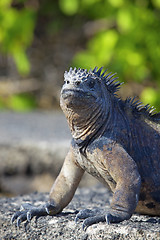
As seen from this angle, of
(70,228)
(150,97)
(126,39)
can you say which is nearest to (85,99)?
(70,228)

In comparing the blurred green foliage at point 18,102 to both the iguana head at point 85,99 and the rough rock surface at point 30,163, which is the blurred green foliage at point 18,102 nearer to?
the rough rock surface at point 30,163

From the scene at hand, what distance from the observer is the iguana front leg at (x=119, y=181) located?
2.67m

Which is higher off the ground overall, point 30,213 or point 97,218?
point 30,213

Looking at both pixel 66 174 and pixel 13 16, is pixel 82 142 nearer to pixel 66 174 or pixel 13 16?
pixel 66 174

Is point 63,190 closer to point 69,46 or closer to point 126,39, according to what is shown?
point 126,39

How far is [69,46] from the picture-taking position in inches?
447

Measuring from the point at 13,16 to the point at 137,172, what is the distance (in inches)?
274

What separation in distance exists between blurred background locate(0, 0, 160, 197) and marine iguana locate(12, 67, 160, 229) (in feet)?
8.65

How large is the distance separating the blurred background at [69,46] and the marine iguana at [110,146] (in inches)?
104

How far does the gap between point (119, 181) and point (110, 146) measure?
21 centimetres

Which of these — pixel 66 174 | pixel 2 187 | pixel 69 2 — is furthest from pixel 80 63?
pixel 66 174

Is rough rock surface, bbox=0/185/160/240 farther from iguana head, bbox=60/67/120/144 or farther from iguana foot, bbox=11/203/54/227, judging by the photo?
iguana head, bbox=60/67/120/144

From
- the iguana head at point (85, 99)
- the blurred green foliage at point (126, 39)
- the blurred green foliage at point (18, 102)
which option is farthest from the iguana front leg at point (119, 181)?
the blurred green foliage at point (18, 102)

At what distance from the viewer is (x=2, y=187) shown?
5.48 meters
